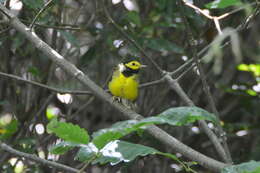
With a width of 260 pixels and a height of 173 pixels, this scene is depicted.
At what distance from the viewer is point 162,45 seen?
13.5 ft

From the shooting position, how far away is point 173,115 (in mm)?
1628

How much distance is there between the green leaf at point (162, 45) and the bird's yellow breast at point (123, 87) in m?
0.51

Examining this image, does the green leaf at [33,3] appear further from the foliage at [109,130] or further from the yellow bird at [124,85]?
the foliage at [109,130]

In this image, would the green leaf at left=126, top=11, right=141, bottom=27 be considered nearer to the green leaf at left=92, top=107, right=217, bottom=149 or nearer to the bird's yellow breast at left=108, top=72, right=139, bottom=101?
the bird's yellow breast at left=108, top=72, right=139, bottom=101

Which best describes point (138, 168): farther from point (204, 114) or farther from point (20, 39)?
point (204, 114)

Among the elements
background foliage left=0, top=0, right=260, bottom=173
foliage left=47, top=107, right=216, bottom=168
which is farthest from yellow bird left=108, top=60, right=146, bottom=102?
foliage left=47, top=107, right=216, bottom=168

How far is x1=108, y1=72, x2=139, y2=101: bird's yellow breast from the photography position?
14.7ft

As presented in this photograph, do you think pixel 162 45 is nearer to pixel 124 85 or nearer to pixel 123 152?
pixel 124 85

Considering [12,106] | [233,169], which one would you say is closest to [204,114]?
[233,169]

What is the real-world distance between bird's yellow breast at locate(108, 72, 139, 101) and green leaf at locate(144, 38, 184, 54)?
51 centimetres

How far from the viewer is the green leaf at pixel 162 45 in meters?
4.06

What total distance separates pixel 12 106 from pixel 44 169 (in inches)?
25.6

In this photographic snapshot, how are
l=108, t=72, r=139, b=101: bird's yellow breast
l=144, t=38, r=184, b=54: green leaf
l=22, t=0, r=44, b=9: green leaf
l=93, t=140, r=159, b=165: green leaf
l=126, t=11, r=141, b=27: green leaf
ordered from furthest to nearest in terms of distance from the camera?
l=108, t=72, r=139, b=101: bird's yellow breast
l=126, t=11, r=141, b=27: green leaf
l=144, t=38, r=184, b=54: green leaf
l=22, t=0, r=44, b=9: green leaf
l=93, t=140, r=159, b=165: green leaf

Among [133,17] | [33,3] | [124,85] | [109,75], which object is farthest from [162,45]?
[33,3]
